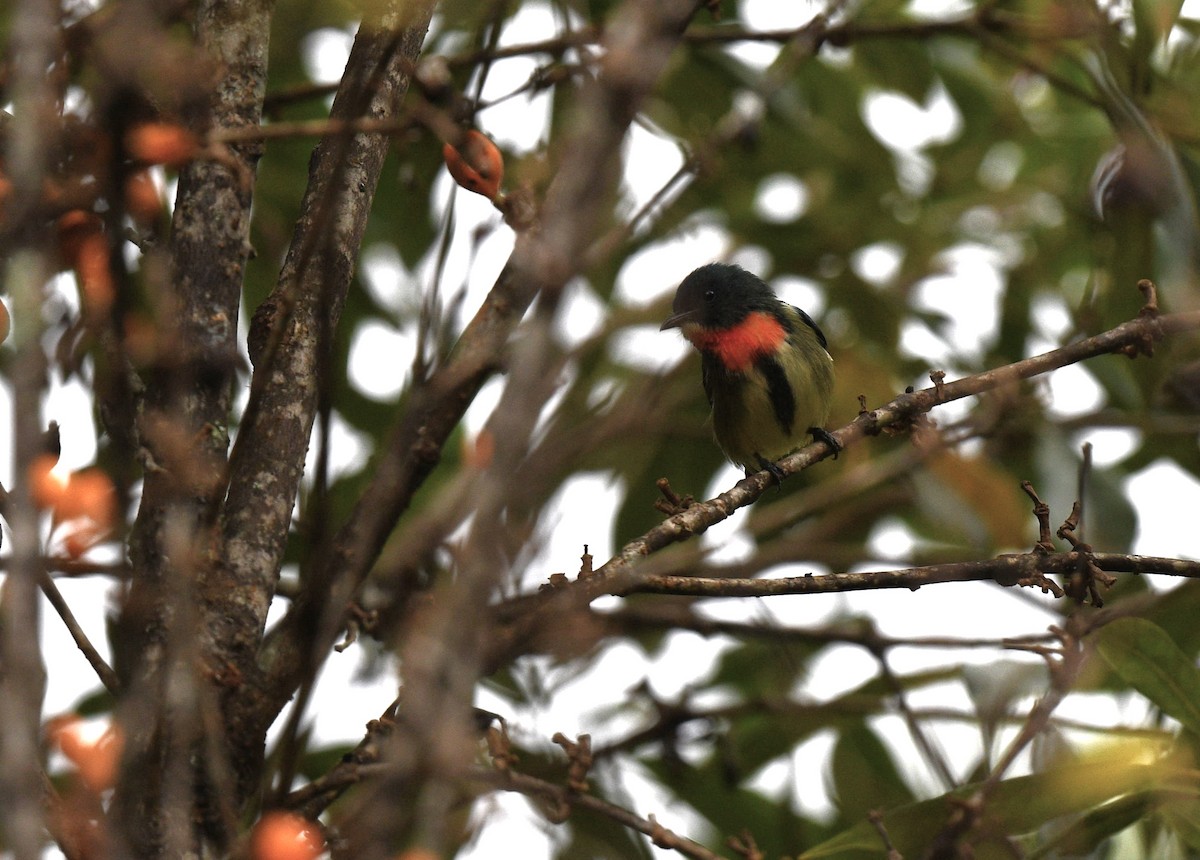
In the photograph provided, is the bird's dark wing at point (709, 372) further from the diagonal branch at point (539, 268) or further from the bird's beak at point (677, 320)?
the diagonal branch at point (539, 268)

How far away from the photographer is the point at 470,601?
88cm

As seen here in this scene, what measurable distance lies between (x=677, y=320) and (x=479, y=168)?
253cm

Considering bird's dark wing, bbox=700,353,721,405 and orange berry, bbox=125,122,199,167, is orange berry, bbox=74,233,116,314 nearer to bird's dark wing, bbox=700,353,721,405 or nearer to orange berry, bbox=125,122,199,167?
orange berry, bbox=125,122,199,167

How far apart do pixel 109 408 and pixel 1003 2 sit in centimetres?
371

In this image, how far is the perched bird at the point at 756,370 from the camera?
4.42 m

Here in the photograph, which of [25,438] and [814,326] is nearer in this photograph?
[25,438]

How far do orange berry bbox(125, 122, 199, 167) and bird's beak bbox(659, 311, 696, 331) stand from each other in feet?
9.54

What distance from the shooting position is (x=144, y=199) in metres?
2.06

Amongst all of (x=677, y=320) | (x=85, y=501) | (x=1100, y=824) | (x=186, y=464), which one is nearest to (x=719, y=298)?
(x=677, y=320)

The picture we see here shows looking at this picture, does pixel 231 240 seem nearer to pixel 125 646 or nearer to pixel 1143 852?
pixel 125 646

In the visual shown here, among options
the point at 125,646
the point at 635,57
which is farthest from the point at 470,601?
the point at 125,646

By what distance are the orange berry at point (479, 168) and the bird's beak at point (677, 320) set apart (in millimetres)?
2416

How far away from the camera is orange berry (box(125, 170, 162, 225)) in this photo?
1.96 metres

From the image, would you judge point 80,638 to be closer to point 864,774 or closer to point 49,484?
point 49,484
